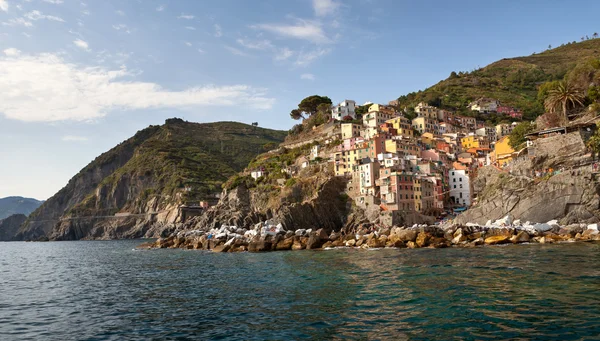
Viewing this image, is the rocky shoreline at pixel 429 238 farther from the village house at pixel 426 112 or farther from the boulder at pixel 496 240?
the village house at pixel 426 112

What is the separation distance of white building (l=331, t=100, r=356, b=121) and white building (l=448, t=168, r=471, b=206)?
42.3 metres

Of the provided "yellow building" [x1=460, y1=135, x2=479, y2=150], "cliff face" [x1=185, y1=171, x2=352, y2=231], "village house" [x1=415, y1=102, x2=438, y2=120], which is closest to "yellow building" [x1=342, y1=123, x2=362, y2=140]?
"cliff face" [x1=185, y1=171, x2=352, y2=231]

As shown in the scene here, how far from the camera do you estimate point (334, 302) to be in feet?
65.4

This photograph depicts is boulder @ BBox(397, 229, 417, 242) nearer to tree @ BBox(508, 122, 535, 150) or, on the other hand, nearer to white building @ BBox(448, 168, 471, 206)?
white building @ BBox(448, 168, 471, 206)

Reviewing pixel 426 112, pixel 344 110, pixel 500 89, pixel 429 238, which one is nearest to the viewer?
pixel 429 238

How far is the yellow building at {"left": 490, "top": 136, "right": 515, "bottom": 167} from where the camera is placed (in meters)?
81.9

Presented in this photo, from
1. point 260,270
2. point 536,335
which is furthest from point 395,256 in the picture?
point 536,335

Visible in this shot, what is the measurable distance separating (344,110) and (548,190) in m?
71.0

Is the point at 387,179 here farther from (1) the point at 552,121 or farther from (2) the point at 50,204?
(2) the point at 50,204

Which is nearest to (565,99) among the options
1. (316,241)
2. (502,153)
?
(502,153)

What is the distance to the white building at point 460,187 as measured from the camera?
270 ft

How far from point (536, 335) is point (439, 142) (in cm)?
9298

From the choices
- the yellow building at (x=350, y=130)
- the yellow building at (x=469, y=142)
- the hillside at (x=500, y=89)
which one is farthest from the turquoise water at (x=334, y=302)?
the hillside at (x=500, y=89)

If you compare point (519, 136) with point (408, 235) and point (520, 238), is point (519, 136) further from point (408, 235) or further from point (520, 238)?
point (408, 235)
